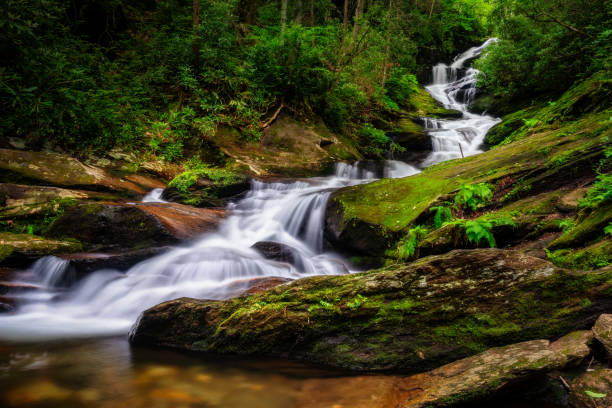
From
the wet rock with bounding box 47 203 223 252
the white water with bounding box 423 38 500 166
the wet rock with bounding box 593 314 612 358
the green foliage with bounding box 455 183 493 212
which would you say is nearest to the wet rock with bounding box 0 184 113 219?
the wet rock with bounding box 47 203 223 252

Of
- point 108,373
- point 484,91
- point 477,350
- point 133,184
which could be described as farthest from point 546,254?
point 484,91

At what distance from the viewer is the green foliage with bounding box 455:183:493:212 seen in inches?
193

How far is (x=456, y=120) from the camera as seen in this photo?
19297 mm

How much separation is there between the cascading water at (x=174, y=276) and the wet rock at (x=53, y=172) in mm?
2858

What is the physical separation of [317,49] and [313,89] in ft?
5.45

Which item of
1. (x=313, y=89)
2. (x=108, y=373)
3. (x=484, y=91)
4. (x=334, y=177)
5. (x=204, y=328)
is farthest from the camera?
(x=484, y=91)

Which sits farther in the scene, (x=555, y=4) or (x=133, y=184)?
(x=555, y=4)

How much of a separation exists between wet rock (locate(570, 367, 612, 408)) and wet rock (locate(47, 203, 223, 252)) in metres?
6.29

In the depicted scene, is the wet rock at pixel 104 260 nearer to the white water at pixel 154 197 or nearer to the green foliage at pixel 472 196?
the white water at pixel 154 197

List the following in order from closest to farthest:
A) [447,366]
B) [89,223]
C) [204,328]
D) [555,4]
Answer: [447,366]
[204,328]
[89,223]
[555,4]

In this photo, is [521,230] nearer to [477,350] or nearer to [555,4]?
[477,350]

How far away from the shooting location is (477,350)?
9.33 ft

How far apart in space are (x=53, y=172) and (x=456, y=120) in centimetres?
1881

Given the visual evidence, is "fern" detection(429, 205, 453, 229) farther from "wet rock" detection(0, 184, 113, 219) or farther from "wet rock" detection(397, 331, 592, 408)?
"wet rock" detection(0, 184, 113, 219)
